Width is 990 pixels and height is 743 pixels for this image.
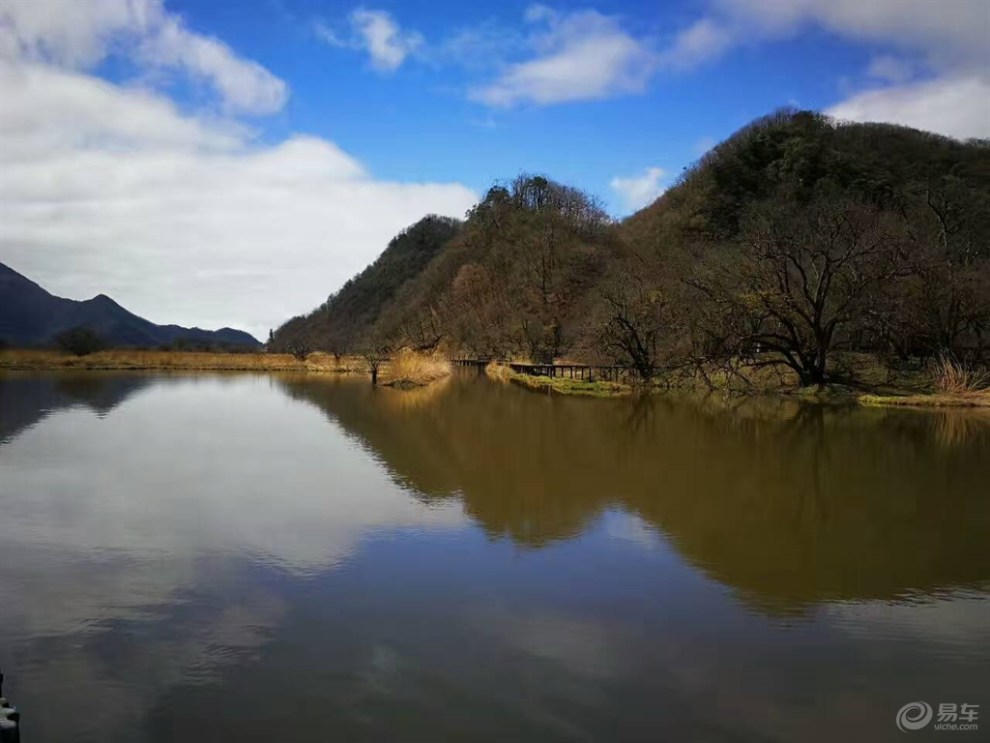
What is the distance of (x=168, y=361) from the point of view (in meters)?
53.0

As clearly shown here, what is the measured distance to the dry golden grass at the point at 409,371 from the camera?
35156mm

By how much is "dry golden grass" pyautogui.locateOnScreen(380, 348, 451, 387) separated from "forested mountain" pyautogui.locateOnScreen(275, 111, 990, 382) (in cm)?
816

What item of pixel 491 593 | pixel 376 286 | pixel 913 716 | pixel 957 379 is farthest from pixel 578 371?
pixel 376 286

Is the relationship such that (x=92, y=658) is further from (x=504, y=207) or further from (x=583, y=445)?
(x=504, y=207)

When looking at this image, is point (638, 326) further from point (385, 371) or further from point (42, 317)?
point (42, 317)

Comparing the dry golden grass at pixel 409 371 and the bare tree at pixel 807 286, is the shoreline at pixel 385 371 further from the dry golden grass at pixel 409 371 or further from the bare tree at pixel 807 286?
the bare tree at pixel 807 286

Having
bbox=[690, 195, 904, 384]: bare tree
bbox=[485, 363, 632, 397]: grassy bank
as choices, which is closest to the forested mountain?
bbox=[690, 195, 904, 384]: bare tree

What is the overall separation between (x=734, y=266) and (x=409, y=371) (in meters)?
15.7

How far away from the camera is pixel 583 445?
15.1 m

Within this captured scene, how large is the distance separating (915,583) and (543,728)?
438cm

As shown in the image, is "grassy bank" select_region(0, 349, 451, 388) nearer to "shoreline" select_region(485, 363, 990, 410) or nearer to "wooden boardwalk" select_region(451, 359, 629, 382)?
"wooden boardwalk" select_region(451, 359, 629, 382)

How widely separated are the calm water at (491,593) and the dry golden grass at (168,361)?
3921cm

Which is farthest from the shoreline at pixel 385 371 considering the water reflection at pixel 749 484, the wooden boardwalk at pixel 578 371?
the water reflection at pixel 749 484

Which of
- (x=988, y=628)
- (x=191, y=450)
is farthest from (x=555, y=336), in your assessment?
(x=988, y=628)
